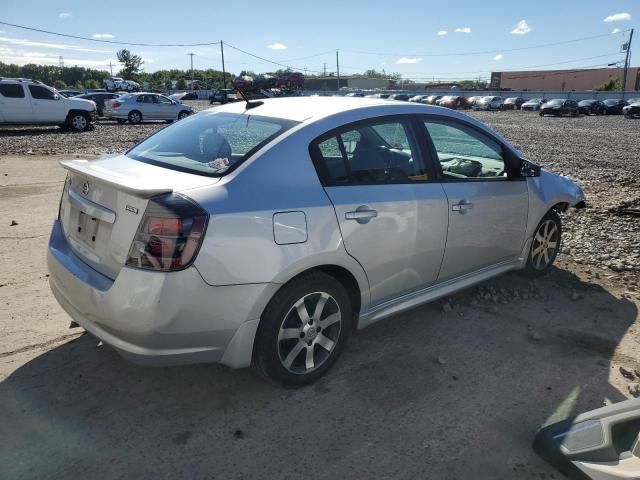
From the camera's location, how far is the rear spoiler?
99.0 inches

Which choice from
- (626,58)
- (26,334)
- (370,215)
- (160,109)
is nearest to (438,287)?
(370,215)

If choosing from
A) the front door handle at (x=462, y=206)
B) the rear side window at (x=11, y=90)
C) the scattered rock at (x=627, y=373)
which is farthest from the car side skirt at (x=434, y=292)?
the rear side window at (x=11, y=90)

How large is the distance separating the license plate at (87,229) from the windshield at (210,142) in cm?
52

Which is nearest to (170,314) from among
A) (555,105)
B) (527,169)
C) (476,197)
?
(476,197)

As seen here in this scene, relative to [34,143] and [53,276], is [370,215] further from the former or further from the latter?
[34,143]

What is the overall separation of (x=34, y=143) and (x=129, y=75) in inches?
4449

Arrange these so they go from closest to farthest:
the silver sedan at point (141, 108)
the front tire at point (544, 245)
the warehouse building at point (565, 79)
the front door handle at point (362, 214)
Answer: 1. the front door handle at point (362, 214)
2. the front tire at point (544, 245)
3. the silver sedan at point (141, 108)
4. the warehouse building at point (565, 79)

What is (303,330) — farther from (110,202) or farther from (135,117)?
(135,117)

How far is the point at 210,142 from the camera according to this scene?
10.6ft

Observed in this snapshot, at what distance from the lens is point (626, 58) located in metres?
75.6

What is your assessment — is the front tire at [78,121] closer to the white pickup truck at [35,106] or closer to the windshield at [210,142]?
the white pickup truck at [35,106]

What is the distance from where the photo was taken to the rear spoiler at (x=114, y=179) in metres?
2.51

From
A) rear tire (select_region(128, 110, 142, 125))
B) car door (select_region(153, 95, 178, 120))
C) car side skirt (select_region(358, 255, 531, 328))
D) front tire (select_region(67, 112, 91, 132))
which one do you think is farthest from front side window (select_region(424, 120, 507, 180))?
car door (select_region(153, 95, 178, 120))

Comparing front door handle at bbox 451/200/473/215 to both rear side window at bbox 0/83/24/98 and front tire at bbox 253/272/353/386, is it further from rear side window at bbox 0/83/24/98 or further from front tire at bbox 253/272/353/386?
rear side window at bbox 0/83/24/98
